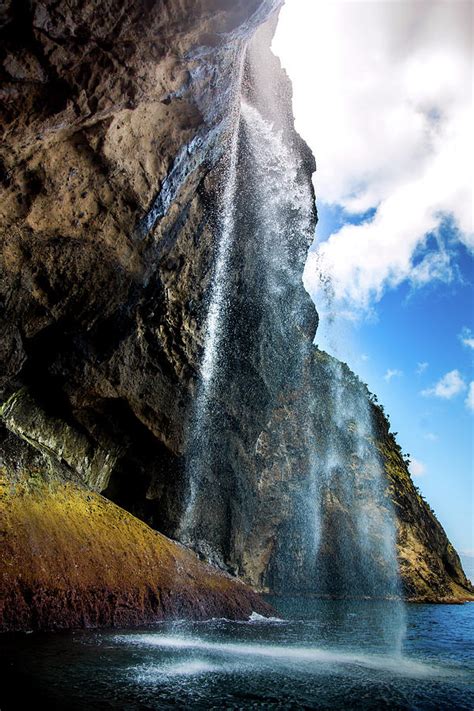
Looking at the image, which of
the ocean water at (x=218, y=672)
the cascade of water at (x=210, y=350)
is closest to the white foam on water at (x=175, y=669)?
the ocean water at (x=218, y=672)

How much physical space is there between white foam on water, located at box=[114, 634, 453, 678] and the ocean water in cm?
2

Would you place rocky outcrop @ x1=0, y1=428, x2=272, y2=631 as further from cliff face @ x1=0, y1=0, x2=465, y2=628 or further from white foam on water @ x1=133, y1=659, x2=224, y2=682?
white foam on water @ x1=133, y1=659, x2=224, y2=682

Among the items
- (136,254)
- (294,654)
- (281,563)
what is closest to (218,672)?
(294,654)

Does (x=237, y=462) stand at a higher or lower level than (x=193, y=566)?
higher

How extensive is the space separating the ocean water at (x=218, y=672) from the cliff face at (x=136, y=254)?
519 cm

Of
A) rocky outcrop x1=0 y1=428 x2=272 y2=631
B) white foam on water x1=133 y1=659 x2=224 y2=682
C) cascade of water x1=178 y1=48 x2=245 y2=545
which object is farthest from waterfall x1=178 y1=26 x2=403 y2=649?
white foam on water x1=133 y1=659 x2=224 y2=682

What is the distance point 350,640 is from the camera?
1447 cm

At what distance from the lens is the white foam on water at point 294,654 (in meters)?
9.90

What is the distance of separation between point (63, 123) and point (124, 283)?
20.4ft

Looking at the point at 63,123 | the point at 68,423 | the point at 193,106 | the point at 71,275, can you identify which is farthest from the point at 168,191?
the point at 68,423

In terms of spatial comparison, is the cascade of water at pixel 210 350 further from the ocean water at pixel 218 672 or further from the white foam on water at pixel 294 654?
the white foam on water at pixel 294 654

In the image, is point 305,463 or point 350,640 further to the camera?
point 305,463

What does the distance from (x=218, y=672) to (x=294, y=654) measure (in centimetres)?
314

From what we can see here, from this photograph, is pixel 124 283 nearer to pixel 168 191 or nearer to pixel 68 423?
pixel 168 191
